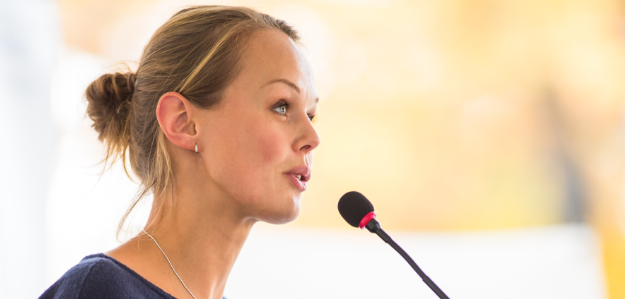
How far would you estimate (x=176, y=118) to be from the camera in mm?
912

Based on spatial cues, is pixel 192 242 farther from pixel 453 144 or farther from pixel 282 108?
pixel 453 144

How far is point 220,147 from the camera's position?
0.89 meters

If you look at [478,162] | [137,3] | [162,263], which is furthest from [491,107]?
[162,263]

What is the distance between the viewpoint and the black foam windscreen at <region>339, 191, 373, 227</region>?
0.86 meters

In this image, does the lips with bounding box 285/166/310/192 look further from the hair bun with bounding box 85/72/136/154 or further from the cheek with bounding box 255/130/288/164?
the hair bun with bounding box 85/72/136/154

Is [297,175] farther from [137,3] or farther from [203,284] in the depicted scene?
[137,3]

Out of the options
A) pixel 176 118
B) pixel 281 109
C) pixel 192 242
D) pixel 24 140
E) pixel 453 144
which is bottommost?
pixel 24 140

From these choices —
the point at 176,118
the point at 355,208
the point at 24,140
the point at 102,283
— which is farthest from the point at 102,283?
the point at 24,140

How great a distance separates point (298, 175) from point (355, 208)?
124 mm

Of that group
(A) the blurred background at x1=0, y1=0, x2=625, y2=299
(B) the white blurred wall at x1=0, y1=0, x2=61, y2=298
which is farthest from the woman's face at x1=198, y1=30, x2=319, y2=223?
(A) the blurred background at x1=0, y1=0, x2=625, y2=299

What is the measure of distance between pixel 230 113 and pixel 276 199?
6.7 inches

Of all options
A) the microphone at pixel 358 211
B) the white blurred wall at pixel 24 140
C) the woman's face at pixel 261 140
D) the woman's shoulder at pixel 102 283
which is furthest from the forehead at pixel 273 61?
the white blurred wall at pixel 24 140

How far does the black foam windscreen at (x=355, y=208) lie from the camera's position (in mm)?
859

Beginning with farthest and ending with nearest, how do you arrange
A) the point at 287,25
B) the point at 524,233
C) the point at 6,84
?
the point at 524,233 → the point at 6,84 → the point at 287,25
